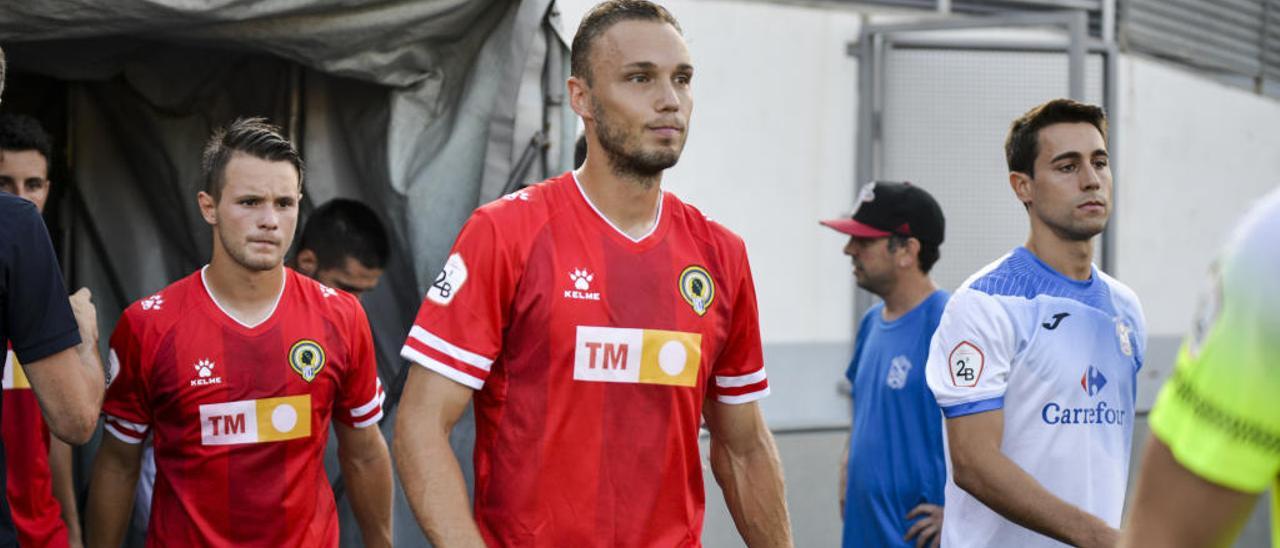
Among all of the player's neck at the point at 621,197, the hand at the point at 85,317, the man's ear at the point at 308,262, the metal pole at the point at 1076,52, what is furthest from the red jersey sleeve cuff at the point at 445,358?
the metal pole at the point at 1076,52

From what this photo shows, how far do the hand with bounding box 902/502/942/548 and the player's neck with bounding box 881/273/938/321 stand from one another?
746 millimetres

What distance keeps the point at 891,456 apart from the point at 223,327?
2155mm

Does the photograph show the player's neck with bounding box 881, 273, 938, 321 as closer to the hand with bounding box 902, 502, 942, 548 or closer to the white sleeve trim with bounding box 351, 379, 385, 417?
the hand with bounding box 902, 502, 942, 548

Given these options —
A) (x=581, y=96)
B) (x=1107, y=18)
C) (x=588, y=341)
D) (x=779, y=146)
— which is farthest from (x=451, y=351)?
(x=1107, y=18)

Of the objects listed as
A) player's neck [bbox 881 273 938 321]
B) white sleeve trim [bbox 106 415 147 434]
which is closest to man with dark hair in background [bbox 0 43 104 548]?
white sleeve trim [bbox 106 415 147 434]

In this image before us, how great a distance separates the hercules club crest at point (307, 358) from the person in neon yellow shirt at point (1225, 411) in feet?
9.41

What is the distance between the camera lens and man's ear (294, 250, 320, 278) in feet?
15.8

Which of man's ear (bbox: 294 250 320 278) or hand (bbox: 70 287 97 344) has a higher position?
man's ear (bbox: 294 250 320 278)

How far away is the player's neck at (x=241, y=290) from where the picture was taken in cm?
405

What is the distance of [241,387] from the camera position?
12.9 ft

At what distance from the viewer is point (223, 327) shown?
4.00 metres

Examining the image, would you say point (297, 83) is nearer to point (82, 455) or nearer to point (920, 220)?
point (82, 455)

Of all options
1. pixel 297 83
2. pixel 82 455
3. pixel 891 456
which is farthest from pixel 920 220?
pixel 82 455

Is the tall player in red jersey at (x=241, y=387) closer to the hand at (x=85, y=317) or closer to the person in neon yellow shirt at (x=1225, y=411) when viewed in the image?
the hand at (x=85, y=317)
